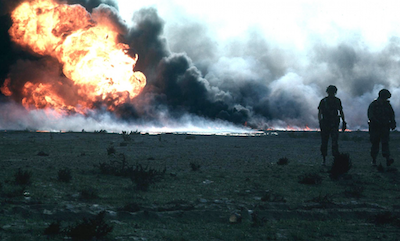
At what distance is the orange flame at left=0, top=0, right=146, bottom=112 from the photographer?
51281 mm

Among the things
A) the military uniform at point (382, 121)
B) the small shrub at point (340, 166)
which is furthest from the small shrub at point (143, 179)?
the military uniform at point (382, 121)

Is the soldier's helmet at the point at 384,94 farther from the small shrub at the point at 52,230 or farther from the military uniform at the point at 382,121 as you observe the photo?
the small shrub at the point at 52,230

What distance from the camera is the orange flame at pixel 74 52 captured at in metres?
51.3

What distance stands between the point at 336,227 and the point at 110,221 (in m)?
3.91

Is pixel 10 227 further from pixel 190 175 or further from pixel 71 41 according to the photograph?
pixel 71 41

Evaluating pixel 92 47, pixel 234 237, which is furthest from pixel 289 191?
pixel 92 47

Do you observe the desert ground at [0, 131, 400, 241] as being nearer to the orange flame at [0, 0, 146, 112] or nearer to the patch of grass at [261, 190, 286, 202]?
the patch of grass at [261, 190, 286, 202]

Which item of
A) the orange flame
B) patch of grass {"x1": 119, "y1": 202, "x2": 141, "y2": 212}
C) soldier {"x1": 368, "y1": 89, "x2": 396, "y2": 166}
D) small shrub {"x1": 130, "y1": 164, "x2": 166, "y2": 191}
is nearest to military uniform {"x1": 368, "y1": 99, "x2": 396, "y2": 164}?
soldier {"x1": 368, "y1": 89, "x2": 396, "y2": 166}

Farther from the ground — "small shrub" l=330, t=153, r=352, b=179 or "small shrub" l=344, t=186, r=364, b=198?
"small shrub" l=330, t=153, r=352, b=179

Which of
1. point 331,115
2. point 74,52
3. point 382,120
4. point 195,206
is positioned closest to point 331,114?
point 331,115

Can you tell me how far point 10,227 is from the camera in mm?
5176

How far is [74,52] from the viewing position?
168 ft

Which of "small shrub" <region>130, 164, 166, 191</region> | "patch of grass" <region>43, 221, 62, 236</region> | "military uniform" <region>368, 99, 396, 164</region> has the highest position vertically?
"military uniform" <region>368, 99, 396, 164</region>

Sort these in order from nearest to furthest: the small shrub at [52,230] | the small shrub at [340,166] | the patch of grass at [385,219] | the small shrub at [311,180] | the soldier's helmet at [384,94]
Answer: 1. the small shrub at [52,230]
2. the patch of grass at [385,219]
3. the small shrub at [311,180]
4. the small shrub at [340,166]
5. the soldier's helmet at [384,94]
